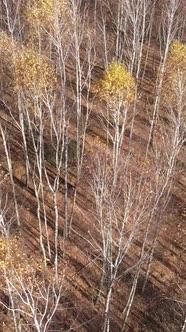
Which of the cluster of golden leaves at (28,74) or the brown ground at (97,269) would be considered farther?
the brown ground at (97,269)

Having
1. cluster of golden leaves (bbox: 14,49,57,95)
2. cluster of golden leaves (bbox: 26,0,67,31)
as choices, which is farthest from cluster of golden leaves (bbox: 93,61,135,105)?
cluster of golden leaves (bbox: 26,0,67,31)

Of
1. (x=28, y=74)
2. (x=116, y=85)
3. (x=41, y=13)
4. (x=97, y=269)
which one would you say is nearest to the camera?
(x=28, y=74)

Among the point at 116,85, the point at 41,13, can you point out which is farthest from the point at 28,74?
the point at 41,13

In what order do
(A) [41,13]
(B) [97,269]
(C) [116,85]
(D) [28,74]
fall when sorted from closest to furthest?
(D) [28,74] < (B) [97,269] < (C) [116,85] < (A) [41,13]

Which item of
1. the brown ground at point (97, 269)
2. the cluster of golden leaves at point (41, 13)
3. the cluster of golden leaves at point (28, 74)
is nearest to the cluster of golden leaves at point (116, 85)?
the cluster of golden leaves at point (28, 74)

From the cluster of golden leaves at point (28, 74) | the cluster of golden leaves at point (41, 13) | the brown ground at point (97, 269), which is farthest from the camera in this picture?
the cluster of golden leaves at point (41, 13)

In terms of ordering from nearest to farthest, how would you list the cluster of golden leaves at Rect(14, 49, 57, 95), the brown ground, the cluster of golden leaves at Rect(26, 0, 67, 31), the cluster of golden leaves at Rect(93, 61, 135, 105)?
the cluster of golden leaves at Rect(14, 49, 57, 95), the brown ground, the cluster of golden leaves at Rect(93, 61, 135, 105), the cluster of golden leaves at Rect(26, 0, 67, 31)

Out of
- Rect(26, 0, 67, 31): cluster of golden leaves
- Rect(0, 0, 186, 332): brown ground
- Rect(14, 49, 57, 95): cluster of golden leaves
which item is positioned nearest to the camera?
Rect(14, 49, 57, 95): cluster of golden leaves

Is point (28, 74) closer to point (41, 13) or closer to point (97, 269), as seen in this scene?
point (41, 13)

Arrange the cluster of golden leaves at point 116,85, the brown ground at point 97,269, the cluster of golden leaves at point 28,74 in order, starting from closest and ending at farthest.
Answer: the cluster of golden leaves at point 28,74 < the brown ground at point 97,269 < the cluster of golden leaves at point 116,85

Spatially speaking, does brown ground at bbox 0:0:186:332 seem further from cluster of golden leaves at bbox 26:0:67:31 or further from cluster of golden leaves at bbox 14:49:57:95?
cluster of golden leaves at bbox 26:0:67:31

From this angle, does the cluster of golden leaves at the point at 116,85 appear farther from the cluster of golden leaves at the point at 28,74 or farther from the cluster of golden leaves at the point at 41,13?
the cluster of golden leaves at the point at 41,13
